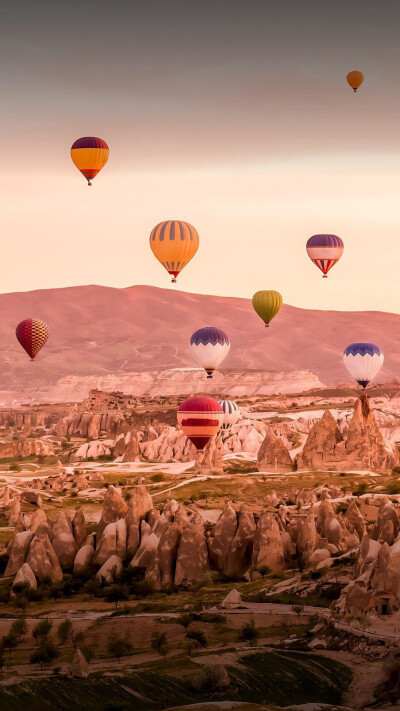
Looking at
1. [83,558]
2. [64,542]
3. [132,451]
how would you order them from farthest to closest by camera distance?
1. [132,451]
2. [64,542]
3. [83,558]

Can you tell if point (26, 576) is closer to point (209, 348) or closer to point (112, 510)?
point (112, 510)

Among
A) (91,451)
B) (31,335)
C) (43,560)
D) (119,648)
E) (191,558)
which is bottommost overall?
(119,648)

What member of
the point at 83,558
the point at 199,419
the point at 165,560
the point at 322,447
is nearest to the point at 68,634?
the point at 165,560

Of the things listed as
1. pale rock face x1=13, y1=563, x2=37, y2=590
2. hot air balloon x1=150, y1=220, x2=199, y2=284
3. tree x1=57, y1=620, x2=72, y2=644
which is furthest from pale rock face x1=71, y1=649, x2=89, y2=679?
hot air balloon x1=150, y1=220, x2=199, y2=284

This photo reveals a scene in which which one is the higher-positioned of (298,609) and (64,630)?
(298,609)

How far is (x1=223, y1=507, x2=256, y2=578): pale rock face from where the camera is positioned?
8762 cm

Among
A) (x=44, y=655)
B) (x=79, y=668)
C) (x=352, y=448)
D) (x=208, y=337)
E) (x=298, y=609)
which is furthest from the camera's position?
(x=208, y=337)

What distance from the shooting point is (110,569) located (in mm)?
87875

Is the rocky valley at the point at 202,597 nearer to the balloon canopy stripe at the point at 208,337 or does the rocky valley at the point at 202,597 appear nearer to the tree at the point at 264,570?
the tree at the point at 264,570

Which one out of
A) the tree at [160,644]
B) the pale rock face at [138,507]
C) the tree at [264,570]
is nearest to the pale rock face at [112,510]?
the pale rock face at [138,507]

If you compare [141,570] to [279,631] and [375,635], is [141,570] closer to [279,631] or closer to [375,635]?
[279,631]

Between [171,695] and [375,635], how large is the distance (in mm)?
10696

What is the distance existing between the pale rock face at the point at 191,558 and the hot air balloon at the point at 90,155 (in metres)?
61.1

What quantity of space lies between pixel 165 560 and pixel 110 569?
399 centimetres
